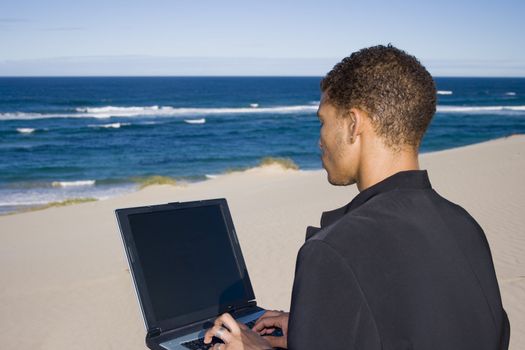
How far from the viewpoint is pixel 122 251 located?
10.0 meters

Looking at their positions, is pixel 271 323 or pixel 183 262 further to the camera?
pixel 183 262

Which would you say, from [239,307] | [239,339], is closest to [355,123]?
[239,339]

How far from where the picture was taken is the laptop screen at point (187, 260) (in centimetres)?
251

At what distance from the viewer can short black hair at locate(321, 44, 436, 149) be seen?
176 cm

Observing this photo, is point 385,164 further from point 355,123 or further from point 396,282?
point 396,282

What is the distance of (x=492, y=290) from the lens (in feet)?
5.66

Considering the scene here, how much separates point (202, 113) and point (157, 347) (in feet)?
172

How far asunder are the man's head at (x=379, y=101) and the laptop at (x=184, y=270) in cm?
97

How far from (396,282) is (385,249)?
86 mm

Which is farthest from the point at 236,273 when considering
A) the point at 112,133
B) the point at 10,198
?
the point at 112,133

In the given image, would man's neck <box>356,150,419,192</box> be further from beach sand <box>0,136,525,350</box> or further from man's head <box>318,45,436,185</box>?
beach sand <box>0,136,525,350</box>

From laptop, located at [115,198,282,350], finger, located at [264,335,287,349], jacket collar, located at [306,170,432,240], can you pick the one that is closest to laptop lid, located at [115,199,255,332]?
laptop, located at [115,198,282,350]

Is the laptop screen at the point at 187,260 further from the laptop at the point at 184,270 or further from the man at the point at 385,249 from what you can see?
the man at the point at 385,249

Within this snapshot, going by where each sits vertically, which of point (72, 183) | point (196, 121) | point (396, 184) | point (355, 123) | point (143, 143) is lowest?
point (72, 183)
